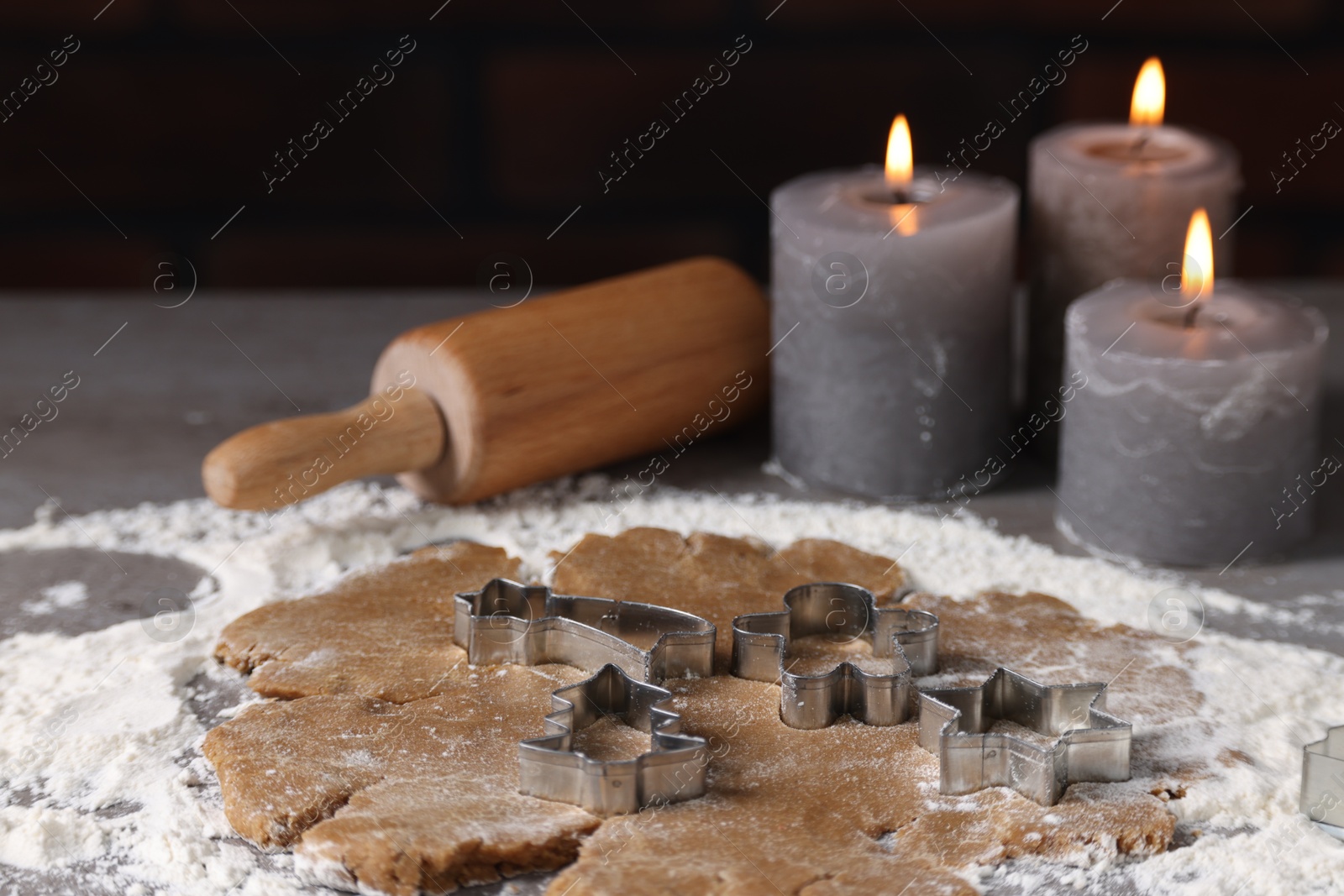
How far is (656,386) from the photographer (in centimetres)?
125

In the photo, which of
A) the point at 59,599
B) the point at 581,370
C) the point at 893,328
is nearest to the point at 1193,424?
the point at 893,328

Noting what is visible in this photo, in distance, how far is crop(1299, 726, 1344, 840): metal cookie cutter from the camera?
2.61 ft

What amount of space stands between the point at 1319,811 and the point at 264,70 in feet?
5.18

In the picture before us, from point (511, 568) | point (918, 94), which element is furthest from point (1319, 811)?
point (918, 94)

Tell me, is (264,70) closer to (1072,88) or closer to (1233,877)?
(1072,88)

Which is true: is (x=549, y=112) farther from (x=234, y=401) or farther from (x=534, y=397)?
(x=534, y=397)

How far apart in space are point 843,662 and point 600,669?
154 mm

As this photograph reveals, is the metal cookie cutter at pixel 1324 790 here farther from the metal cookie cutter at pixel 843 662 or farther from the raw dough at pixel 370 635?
the raw dough at pixel 370 635

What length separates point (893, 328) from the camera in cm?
116

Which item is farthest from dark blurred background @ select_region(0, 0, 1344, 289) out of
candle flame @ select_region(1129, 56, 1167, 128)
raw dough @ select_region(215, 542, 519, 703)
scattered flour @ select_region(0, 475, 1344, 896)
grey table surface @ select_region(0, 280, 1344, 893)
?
raw dough @ select_region(215, 542, 519, 703)

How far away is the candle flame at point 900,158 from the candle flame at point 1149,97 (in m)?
0.23

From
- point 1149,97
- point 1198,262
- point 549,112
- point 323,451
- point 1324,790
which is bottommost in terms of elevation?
point 1324,790

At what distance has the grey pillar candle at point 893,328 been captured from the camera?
1.16 meters

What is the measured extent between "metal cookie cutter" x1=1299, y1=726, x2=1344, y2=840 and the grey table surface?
8.3 inches
